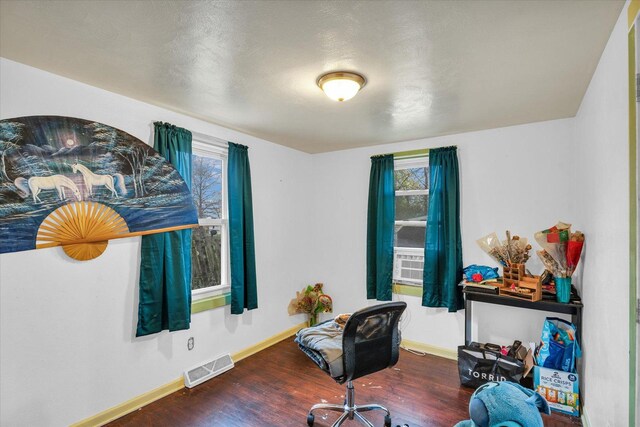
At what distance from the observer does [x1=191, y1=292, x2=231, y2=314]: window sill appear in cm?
300

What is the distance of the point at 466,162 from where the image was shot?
11.3 feet

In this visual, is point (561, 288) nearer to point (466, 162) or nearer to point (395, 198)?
point (466, 162)

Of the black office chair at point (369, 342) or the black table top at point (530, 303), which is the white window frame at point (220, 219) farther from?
the black table top at point (530, 303)

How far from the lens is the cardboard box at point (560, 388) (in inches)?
95.6

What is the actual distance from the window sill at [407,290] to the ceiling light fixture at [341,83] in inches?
96.7

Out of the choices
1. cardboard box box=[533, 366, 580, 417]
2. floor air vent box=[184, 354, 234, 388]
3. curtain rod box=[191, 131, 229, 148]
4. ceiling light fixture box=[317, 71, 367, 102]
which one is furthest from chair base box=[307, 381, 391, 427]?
curtain rod box=[191, 131, 229, 148]

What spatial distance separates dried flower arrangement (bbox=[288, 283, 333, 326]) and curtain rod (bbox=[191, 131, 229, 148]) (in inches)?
84.9

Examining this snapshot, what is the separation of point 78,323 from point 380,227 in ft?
9.66

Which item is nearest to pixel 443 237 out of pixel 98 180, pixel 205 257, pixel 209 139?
pixel 205 257

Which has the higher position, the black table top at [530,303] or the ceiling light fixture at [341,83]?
the ceiling light fixture at [341,83]

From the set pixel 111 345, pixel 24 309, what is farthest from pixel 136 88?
pixel 111 345

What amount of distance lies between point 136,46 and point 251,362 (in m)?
2.96

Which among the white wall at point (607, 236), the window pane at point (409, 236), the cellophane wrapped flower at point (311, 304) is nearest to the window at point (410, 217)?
the window pane at point (409, 236)

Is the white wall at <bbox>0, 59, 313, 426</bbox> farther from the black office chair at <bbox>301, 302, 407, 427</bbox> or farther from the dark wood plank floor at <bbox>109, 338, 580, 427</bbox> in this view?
the black office chair at <bbox>301, 302, 407, 427</bbox>
